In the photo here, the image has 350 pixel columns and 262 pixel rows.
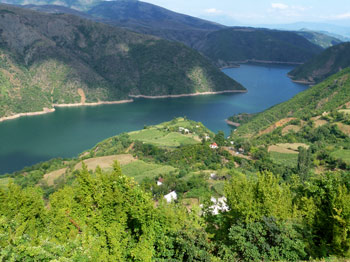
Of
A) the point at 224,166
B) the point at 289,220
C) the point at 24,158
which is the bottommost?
the point at 24,158

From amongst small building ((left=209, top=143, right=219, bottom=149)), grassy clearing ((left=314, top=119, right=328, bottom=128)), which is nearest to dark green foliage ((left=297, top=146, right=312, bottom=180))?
small building ((left=209, top=143, right=219, bottom=149))

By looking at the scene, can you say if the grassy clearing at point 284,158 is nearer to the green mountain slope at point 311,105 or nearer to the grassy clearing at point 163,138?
the grassy clearing at point 163,138

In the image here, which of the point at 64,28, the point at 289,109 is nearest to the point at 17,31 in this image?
the point at 64,28

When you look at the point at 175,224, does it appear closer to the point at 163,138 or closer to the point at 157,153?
the point at 157,153

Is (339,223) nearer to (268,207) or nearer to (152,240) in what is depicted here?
(268,207)

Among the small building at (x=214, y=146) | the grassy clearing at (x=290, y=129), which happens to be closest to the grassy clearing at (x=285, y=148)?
the grassy clearing at (x=290, y=129)

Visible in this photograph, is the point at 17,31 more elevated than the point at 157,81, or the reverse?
the point at 17,31

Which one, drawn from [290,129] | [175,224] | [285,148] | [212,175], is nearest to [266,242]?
[175,224]
